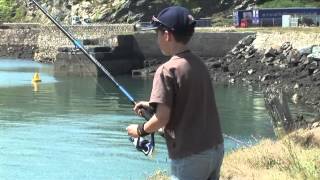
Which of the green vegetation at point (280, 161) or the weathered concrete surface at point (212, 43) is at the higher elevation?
the green vegetation at point (280, 161)

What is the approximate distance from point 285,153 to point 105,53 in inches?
1423

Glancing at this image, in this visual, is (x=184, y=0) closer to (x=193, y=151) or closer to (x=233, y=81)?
(x=233, y=81)

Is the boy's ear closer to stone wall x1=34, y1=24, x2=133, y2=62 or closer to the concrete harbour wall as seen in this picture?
the concrete harbour wall

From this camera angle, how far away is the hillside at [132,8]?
194 feet

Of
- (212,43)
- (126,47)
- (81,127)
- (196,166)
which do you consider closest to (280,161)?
(196,166)

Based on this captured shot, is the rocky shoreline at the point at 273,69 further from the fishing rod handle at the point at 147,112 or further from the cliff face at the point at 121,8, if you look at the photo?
the fishing rod handle at the point at 147,112

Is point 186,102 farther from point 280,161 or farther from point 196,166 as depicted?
point 280,161

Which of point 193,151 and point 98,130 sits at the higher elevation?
point 193,151

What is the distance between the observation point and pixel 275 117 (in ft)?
40.0

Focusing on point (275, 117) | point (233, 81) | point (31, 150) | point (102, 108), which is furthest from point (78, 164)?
point (233, 81)

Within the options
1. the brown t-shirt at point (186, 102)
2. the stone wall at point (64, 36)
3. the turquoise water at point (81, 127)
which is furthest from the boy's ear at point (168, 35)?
the stone wall at point (64, 36)

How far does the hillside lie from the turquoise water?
822 inches

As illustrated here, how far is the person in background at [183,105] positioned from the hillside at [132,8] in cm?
5246

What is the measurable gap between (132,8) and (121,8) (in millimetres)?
1185
